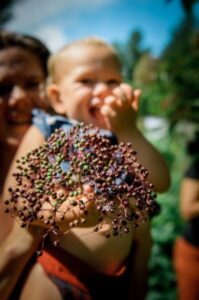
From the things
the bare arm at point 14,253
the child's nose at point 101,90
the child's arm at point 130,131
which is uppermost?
the child's nose at point 101,90

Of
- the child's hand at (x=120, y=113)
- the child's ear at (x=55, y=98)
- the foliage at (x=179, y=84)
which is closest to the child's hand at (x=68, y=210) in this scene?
the child's hand at (x=120, y=113)

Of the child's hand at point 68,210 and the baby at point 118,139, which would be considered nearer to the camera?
the child's hand at point 68,210

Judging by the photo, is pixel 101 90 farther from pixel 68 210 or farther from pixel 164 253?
pixel 164 253

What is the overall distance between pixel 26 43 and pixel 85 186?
668 mm

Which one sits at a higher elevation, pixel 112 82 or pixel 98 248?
pixel 112 82

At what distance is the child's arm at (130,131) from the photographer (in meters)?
0.73

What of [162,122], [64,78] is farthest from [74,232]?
[162,122]

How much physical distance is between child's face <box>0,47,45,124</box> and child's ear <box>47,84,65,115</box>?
0.04 m

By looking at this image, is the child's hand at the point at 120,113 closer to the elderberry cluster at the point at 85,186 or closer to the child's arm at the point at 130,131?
the child's arm at the point at 130,131

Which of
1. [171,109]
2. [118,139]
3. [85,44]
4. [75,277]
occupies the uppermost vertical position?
[171,109]

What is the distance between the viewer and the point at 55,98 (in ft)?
3.29

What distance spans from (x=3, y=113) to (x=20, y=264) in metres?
0.43

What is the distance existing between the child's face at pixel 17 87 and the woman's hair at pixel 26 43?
2cm

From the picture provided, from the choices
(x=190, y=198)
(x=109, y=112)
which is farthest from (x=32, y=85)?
(x=190, y=198)
